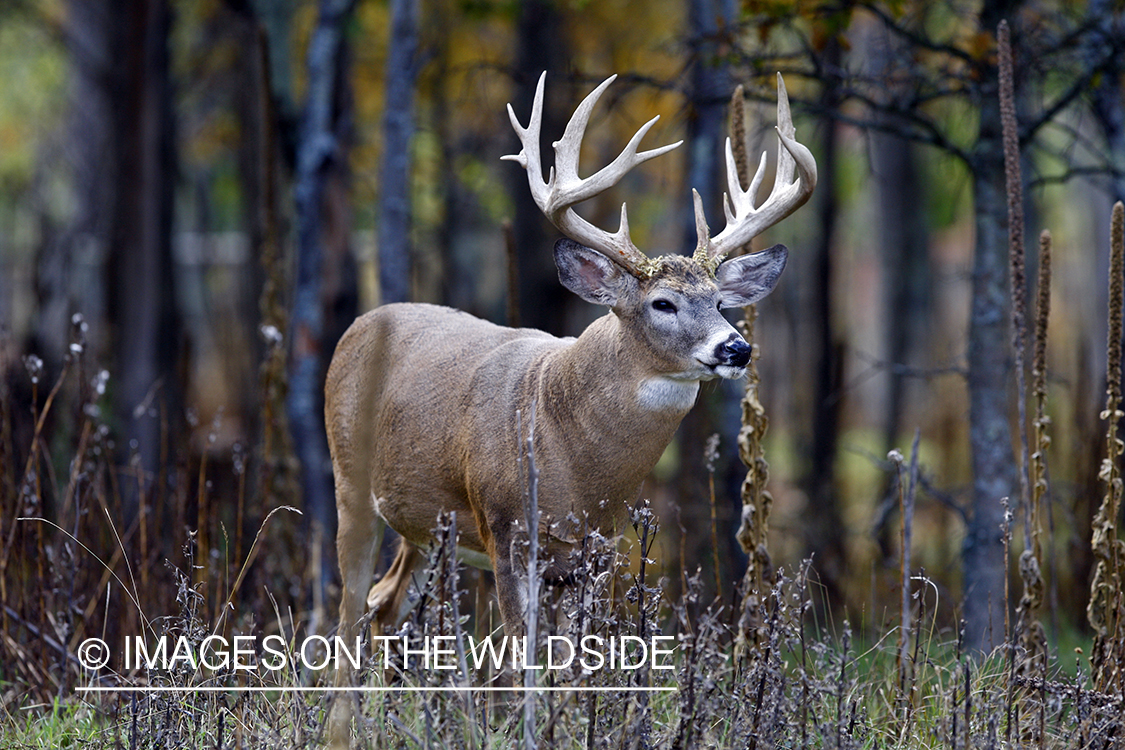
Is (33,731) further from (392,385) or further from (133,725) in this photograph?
(392,385)

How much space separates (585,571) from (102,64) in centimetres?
1078

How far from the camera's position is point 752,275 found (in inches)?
175

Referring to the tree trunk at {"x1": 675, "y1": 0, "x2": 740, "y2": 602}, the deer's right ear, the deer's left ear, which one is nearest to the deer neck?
the deer's right ear

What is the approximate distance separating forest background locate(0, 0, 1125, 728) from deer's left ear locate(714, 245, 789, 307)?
886 millimetres

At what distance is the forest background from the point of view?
18.1ft

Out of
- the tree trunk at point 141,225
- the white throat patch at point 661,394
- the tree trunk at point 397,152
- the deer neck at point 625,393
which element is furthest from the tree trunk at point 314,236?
the white throat patch at point 661,394

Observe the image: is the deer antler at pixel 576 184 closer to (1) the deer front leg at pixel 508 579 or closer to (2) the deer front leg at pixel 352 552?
(1) the deer front leg at pixel 508 579

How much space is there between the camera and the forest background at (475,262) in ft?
18.1

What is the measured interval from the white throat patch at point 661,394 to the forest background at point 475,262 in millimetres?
544

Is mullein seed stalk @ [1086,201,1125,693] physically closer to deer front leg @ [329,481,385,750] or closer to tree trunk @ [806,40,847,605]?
tree trunk @ [806,40,847,605]

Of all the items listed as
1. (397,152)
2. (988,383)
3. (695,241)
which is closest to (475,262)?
(397,152)

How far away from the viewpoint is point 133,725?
348 centimetres

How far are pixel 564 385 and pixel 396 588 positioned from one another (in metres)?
1.44

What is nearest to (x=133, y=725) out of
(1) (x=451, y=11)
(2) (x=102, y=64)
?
(2) (x=102, y=64)
